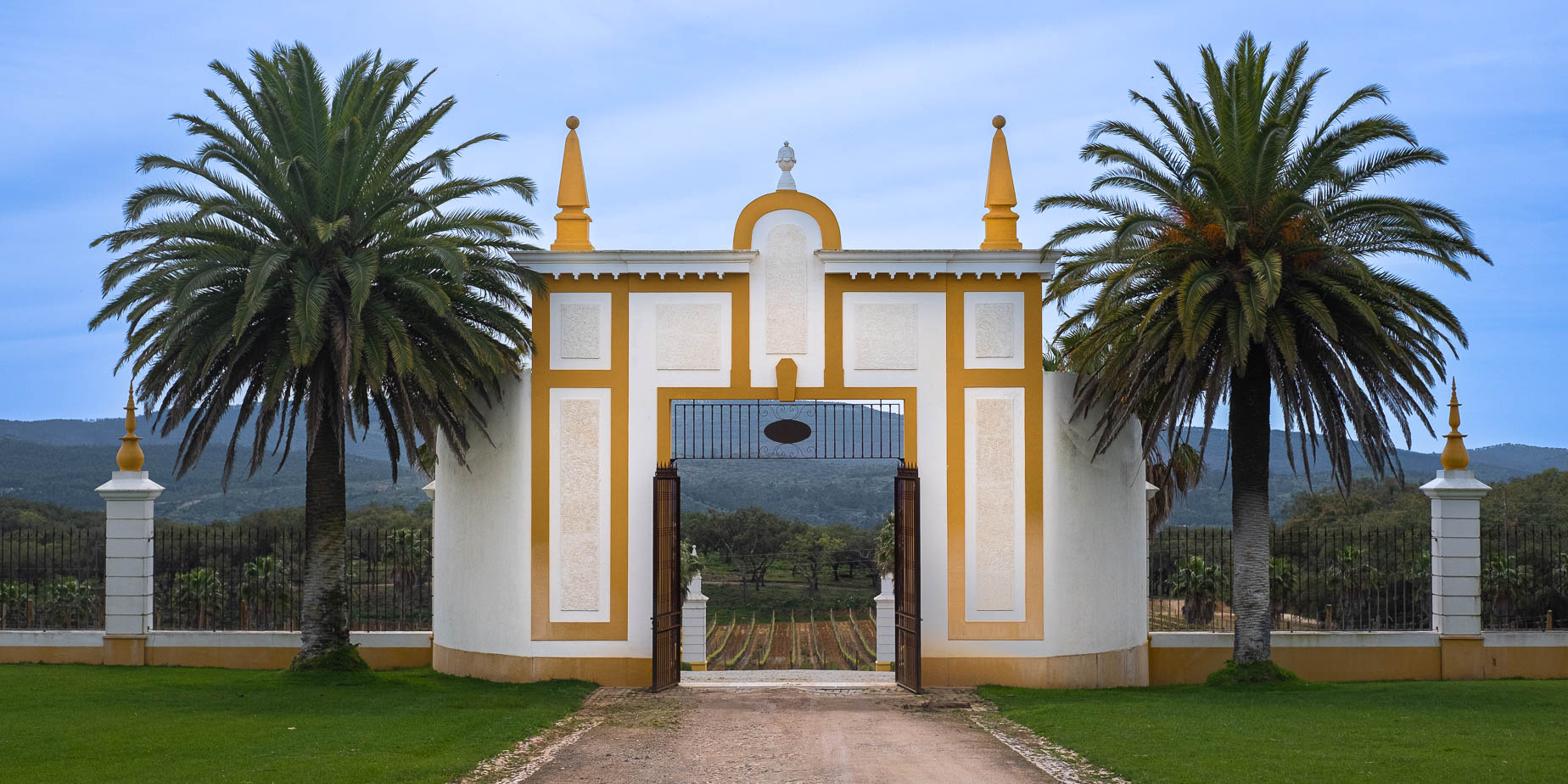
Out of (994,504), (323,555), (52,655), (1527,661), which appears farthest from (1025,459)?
(52,655)

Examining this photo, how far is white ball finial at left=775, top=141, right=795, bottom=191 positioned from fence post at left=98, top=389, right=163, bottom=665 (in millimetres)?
10441

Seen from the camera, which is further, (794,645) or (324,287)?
(794,645)

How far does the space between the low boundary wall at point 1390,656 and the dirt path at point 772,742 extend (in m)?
6.06

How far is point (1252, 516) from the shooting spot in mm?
18125

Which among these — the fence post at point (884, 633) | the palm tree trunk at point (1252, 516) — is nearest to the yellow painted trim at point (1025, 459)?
the palm tree trunk at point (1252, 516)

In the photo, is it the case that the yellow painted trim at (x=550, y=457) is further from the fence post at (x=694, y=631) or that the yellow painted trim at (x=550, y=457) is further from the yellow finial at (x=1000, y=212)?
the fence post at (x=694, y=631)

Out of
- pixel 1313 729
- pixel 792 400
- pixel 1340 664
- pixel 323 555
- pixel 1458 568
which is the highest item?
pixel 792 400

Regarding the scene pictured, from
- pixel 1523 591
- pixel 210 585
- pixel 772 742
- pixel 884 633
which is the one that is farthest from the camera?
pixel 1523 591

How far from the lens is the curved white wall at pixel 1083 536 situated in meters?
18.3

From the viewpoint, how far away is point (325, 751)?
39.9 ft

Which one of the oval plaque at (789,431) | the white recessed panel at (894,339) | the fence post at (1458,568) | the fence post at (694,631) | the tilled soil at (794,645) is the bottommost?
the tilled soil at (794,645)

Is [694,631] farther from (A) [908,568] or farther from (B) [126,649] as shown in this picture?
(A) [908,568]

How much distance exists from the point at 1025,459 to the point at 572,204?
726 centimetres

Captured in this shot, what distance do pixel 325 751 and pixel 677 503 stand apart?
678 centimetres
